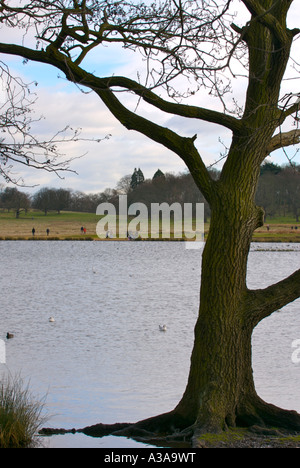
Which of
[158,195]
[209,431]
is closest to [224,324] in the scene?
[209,431]

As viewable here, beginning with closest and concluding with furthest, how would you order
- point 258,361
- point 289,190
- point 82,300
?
1. point 258,361
2. point 82,300
3. point 289,190

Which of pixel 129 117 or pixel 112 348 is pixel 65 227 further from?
pixel 129 117

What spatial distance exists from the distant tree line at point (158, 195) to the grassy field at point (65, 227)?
5.37 feet

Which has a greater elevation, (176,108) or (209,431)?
(176,108)

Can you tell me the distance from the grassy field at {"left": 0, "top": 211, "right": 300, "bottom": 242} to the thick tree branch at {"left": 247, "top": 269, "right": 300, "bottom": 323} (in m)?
67.1

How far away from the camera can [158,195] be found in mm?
90375

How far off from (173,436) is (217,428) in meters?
0.53

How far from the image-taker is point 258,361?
13.7 meters

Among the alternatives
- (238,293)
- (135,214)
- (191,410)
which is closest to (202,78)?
(238,293)

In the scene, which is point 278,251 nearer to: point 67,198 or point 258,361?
point 258,361

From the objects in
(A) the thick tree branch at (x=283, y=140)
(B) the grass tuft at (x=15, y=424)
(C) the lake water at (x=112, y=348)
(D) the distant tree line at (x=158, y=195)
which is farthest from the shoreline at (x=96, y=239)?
(B) the grass tuft at (x=15, y=424)

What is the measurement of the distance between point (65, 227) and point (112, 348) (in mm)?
85001

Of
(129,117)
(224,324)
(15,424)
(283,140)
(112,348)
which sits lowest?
(112,348)

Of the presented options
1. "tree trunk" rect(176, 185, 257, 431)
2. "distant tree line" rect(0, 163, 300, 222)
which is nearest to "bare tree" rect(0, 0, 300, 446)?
"tree trunk" rect(176, 185, 257, 431)
